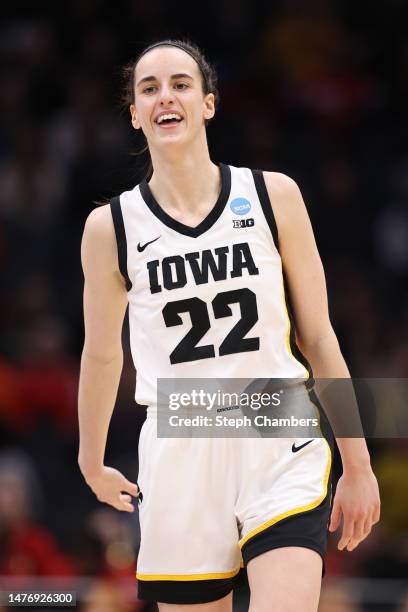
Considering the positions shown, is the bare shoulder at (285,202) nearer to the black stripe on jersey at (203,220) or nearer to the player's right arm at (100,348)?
the black stripe on jersey at (203,220)

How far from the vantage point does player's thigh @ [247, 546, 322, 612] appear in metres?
3.60

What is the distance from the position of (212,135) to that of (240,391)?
237 inches

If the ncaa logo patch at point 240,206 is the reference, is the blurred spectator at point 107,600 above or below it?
below

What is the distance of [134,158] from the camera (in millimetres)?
8148

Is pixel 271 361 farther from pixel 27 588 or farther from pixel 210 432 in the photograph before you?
pixel 27 588

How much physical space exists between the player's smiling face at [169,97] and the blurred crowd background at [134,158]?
12.3 ft

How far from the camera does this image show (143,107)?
412cm

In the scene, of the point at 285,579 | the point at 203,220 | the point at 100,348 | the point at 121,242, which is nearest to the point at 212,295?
the point at 203,220

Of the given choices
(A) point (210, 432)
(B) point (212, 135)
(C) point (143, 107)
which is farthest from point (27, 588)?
(B) point (212, 135)

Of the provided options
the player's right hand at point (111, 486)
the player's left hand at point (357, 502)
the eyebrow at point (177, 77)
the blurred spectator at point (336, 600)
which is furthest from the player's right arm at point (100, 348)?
the blurred spectator at point (336, 600)

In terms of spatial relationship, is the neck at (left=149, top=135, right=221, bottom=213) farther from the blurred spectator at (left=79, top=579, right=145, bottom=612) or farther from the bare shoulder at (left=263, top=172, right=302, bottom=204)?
the blurred spectator at (left=79, top=579, right=145, bottom=612)

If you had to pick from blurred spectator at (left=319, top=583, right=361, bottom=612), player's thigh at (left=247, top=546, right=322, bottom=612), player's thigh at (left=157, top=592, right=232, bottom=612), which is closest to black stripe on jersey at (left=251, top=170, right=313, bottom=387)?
player's thigh at (left=247, top=546, right=322, bottom=612)

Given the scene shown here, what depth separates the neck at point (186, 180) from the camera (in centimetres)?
415

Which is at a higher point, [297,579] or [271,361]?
[271,361]
